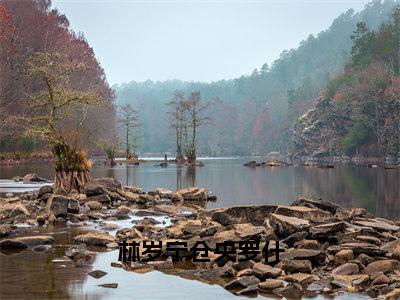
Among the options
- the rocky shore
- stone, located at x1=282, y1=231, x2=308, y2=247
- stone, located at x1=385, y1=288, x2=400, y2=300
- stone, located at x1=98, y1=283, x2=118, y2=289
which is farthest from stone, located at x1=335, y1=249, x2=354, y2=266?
stone, located at x1=98, y1=283, x2=118, y2=289

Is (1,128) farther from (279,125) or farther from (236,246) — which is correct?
(279,125)

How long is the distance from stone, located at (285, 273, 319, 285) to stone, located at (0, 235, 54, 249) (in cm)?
715

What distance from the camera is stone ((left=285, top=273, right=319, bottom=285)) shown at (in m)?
11.1

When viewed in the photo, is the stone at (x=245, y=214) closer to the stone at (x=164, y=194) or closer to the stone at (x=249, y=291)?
the stone at (x=249, y=291)

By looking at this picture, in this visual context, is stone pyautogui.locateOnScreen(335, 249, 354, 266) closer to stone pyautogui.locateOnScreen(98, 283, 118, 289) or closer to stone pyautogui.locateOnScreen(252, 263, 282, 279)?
stone pyautogui.locateOnScreen(252, 263, 282, 279)

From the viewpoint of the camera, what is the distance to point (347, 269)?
39.0ft

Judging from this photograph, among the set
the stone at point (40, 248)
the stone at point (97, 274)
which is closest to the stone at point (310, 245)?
the stone at point (97, 274)

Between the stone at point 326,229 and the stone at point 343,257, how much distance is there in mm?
1733

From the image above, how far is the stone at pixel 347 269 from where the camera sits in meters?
11.8

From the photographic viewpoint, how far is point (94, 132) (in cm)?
9694

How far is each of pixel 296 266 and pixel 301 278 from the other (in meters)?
0.69

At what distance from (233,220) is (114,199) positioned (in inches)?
432

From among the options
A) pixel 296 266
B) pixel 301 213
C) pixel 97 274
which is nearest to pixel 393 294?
pixel 296 266

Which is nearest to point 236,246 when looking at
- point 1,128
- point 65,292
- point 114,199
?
point 65,292
